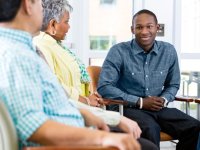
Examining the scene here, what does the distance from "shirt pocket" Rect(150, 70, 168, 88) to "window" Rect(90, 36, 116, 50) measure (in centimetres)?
98

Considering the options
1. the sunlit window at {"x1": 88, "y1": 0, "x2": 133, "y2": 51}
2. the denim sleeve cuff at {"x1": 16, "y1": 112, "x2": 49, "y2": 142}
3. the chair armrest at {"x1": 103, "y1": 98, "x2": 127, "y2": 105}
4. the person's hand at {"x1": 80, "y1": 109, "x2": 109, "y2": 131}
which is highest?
the sunlit window at {"x1": 88, "y1": 0, "x2": 133, "y2": 51}

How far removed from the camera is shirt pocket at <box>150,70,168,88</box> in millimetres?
2863

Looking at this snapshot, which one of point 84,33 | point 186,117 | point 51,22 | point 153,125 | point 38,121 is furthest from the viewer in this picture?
point 84,33

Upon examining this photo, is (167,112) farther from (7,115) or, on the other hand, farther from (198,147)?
(7,115)

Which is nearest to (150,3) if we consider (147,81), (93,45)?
(93,45)

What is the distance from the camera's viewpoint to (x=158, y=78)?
288 centimetres

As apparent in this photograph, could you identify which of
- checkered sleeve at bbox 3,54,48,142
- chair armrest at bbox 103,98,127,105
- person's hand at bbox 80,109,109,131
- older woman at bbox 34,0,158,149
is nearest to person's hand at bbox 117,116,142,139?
person's hand at bbox 80,109,109,131

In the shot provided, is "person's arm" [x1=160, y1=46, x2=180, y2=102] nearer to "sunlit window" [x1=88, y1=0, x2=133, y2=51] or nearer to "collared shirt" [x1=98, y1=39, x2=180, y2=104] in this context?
"collared shirt" [x1=98, y1=39, x2=180, y2=104]

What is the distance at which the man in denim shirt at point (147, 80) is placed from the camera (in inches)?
106

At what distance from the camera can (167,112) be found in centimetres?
277

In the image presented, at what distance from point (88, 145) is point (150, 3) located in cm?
→ 282

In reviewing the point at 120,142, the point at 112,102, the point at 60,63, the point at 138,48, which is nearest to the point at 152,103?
the point at 112,102

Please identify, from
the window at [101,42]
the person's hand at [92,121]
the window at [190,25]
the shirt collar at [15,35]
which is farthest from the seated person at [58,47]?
the window at [190,25]

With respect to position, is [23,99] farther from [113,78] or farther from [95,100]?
[113,78]
